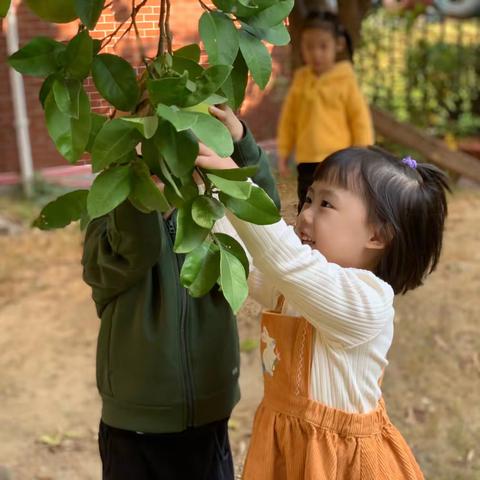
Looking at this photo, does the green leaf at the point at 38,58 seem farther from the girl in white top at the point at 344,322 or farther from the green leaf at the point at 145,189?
the girl in white top at the point at 344,322

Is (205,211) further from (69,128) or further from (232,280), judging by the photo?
(69,128)

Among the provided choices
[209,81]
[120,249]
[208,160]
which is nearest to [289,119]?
[120,249]

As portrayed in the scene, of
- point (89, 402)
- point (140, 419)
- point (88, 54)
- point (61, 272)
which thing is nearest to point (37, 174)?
point (61, 272)

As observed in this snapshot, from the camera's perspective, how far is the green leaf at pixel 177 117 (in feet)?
3.07

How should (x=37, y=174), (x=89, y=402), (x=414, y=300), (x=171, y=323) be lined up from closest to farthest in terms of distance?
(x=171, y=323), (x=89, y=402), (x=414, y=300), (x=37, y=174)

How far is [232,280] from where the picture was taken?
41.6 inches

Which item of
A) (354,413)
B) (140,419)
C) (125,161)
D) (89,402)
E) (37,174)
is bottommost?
(37,174)

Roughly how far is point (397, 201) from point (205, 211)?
0.64 metres

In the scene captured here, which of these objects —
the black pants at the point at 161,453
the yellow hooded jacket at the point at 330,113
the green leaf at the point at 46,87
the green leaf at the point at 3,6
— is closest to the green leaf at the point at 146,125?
the green leaf at the point at 46,87

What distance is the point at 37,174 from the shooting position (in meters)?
6.57

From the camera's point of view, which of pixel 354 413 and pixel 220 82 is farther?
pixel 354 413

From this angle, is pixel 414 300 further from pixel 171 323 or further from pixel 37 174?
pixel 37 174

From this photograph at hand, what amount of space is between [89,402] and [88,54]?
274 cm

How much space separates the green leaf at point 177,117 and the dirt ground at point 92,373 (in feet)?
3.29
